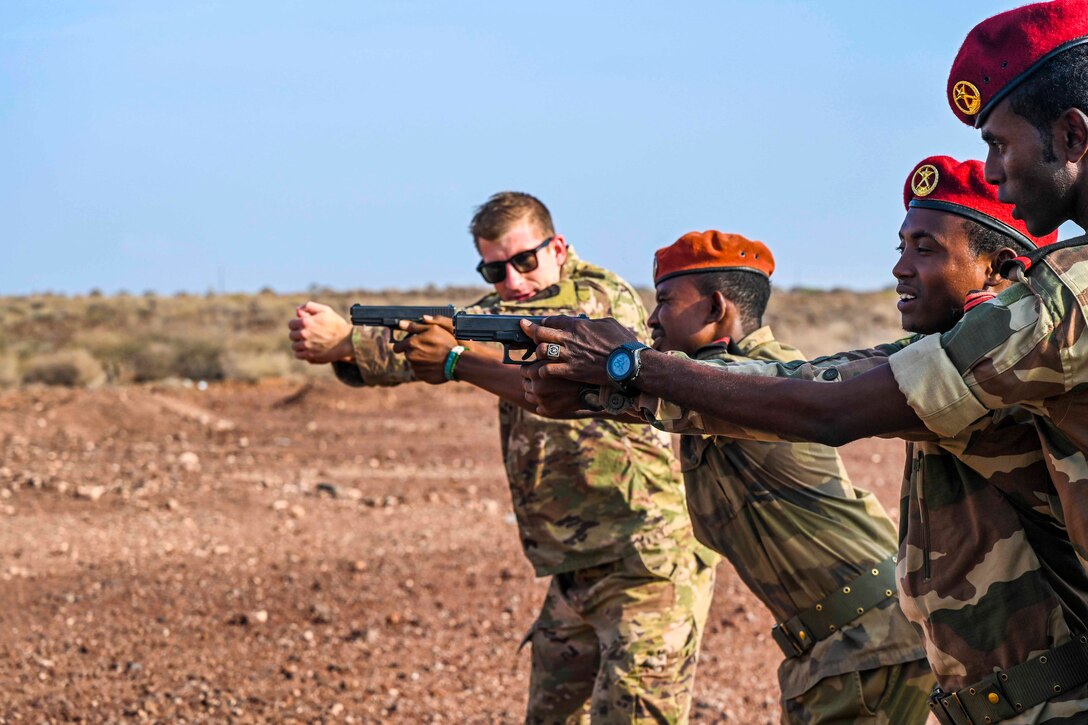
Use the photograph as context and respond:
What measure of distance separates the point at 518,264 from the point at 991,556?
305 cm

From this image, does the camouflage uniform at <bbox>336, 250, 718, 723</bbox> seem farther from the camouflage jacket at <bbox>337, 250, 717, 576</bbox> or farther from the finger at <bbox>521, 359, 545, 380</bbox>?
the finger at <bbox>521, 359, 545, 380</bbox>

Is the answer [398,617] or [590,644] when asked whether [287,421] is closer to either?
[398,617]

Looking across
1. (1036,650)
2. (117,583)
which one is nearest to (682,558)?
(1036,650)

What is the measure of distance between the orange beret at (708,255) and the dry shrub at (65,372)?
24060mm

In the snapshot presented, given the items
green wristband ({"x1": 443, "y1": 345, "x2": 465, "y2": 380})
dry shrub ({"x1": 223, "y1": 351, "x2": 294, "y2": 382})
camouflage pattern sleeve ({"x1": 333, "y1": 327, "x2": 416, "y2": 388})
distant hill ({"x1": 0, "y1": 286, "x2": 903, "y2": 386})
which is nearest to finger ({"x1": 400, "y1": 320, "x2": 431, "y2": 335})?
green wristband ({"x1": 443, "y1": 345, "x2": 465, "y2": 380})

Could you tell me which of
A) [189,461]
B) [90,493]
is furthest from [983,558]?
[189,461]

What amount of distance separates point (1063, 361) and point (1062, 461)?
291 mm

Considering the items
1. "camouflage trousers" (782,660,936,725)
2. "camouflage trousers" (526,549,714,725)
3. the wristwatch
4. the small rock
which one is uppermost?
the small rock

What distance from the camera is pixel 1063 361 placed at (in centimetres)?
216

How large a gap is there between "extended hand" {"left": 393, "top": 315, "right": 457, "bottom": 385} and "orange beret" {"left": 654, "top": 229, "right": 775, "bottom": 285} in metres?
0.90

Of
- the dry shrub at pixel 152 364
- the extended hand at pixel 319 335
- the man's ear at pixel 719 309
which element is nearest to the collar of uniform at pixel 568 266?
the extended hand at pixel 319 335

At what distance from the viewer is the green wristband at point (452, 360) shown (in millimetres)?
4793

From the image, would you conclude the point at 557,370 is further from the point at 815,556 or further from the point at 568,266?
the point at 568,266

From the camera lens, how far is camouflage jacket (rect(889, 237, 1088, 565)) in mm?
2158
